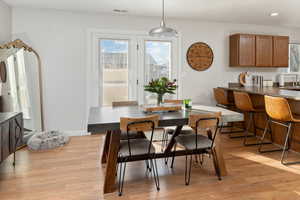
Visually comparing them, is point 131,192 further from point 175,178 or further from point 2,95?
point 2,95

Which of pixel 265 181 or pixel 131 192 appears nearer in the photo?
pixel 131 192

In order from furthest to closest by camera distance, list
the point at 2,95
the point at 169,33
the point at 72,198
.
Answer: the point at 2,95 → the point at 169,33 → the point at 72,198

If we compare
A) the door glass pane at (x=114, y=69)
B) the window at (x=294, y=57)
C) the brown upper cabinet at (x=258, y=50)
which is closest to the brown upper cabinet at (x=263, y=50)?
the brown upper cabinet at (x=258, y=50)

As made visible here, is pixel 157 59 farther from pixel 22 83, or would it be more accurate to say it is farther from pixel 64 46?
pixel 22 83

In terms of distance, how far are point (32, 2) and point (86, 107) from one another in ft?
7.02

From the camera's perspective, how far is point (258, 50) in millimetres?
5367

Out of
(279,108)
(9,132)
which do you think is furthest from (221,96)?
(9,132)

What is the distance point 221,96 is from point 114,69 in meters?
2.37

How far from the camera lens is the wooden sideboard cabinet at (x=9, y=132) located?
2.56 meters

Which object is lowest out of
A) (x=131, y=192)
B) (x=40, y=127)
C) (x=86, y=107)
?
(x=131, y=192)

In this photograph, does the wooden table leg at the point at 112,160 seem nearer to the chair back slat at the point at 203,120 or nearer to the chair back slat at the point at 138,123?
the chair back slat at the point at 138,123

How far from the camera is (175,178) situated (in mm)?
A: 2752

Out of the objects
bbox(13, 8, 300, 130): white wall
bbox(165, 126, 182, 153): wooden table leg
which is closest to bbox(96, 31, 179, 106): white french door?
bbox(13, 8, 300, 130): white wall

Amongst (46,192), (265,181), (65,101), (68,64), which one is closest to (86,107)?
(65,101)
